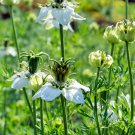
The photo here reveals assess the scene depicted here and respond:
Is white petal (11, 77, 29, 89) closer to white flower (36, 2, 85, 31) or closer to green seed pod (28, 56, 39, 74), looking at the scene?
green seed pod (28, 56, 39, 74)

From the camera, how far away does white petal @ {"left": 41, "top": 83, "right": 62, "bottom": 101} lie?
149 cm

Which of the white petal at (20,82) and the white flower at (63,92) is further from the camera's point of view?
the white petal at (20,82)

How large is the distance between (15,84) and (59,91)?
196 mm

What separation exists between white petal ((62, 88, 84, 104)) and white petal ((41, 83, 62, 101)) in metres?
0.02

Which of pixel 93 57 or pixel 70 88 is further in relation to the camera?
pixel 93 57

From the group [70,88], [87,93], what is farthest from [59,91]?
[87,93]

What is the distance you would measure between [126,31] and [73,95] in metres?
0.33

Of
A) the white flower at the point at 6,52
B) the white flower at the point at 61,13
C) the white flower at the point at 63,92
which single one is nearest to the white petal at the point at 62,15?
the white flower at the point at 61,13

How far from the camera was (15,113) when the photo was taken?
3562 mm

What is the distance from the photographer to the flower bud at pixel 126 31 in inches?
65.6

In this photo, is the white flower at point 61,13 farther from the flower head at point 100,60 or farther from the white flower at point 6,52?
the white flower at point 6,52

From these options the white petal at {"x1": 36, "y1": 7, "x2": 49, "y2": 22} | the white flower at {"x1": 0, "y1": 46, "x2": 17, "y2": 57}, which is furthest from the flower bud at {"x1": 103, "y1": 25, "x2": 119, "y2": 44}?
the white flower at {"x1": 0, "y1": 46, "x2": 17, "y2": 57}

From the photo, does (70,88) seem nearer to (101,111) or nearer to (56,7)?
(101,111)

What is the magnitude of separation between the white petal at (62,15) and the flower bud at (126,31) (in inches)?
8.2
